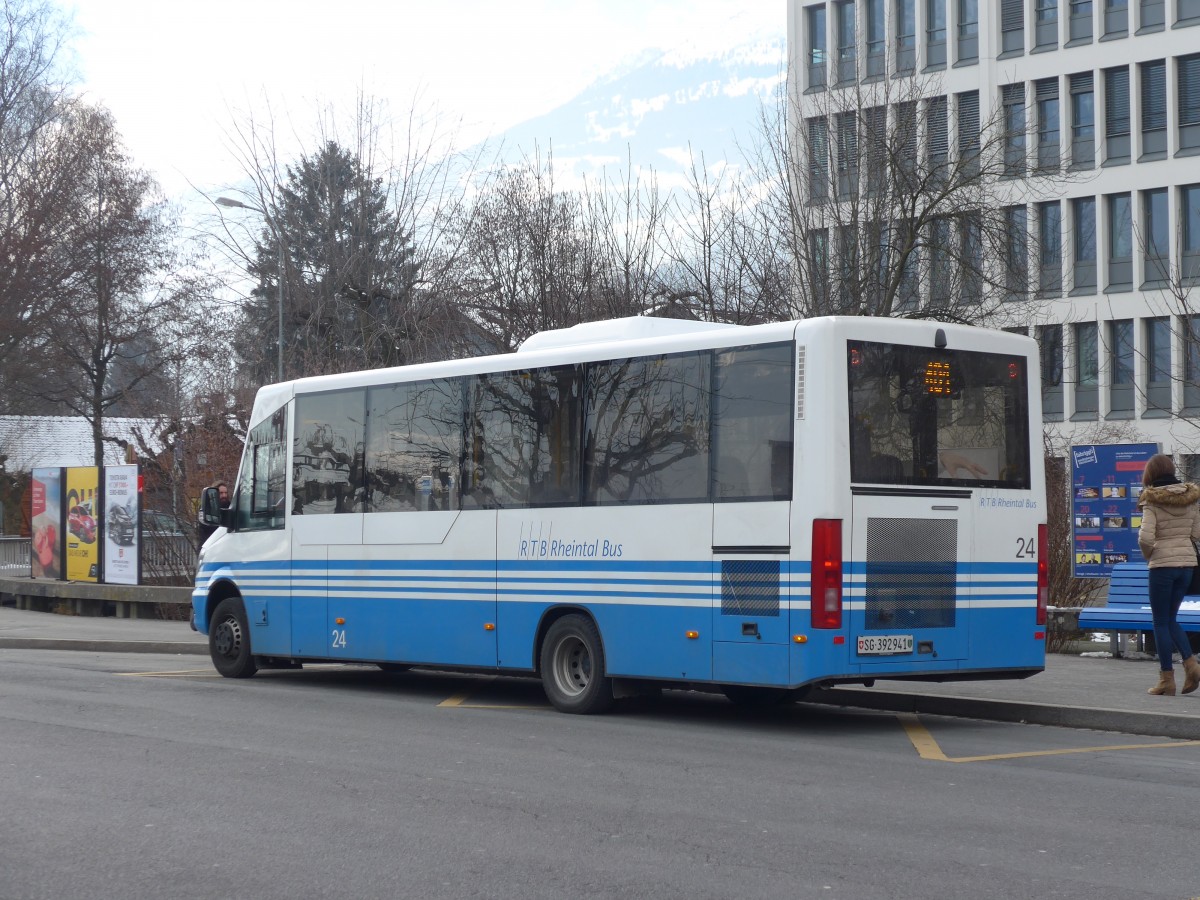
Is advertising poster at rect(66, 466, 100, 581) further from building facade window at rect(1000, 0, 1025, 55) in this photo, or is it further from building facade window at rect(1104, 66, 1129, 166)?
building facade window at rect(1000, 0, 1025, 55)

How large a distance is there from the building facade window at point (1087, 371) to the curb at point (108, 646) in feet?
121

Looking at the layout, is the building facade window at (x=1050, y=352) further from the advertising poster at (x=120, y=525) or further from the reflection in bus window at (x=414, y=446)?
the reflection in bus window at (x=414, y=446)

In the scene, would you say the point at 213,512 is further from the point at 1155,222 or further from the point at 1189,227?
the point at 1155,222

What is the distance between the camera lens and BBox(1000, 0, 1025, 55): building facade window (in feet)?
173

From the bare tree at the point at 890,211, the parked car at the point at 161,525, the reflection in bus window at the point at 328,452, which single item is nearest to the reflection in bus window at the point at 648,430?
the reflection in bus window at the point at 328,452

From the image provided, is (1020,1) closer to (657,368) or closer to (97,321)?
(97,321)

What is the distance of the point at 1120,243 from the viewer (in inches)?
2050

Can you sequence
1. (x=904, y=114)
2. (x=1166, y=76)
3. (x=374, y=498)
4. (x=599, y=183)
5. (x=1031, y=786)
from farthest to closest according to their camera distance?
(x=1166, y=76), (x=599, y=183), (x=904, y=114), (x=374, y=498), (x=1031, y=786)

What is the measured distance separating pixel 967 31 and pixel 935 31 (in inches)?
43.1

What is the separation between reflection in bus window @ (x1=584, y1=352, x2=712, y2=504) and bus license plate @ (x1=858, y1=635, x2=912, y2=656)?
64.4 inches

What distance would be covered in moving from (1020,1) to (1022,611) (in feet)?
147

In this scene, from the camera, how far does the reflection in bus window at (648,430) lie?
40.2ft

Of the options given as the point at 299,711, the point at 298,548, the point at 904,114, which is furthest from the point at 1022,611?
the point at 904,114

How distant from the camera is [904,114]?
27094 mm
